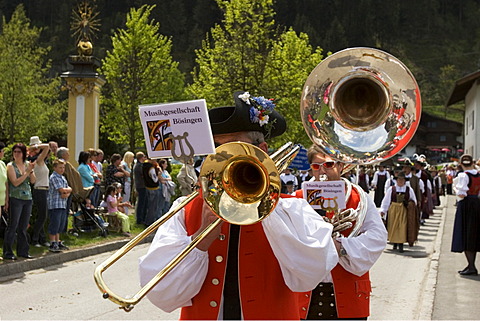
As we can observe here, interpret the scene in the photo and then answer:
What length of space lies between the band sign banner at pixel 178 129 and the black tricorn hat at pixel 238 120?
15.7 inches

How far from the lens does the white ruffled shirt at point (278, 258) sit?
271 centimetres

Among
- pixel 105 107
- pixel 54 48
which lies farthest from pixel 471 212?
pixel 54 48

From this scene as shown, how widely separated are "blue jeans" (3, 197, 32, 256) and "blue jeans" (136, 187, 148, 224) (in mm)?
5327

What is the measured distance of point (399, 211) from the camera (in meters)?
13.6

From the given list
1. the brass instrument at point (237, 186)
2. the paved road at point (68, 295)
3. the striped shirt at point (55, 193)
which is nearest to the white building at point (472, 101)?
the striped shirt at point (55, 193)

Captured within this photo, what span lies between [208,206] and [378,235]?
1845 millimetres

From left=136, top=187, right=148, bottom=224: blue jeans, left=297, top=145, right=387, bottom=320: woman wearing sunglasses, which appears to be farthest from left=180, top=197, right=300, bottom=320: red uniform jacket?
left=136, top=187, right=148, bottom=224: blue jeans

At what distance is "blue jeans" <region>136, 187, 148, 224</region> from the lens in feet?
49.2

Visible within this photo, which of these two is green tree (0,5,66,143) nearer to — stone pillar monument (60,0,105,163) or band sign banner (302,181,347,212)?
stone pillar monument (60,0,105,163)

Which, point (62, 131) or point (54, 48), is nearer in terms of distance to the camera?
point (62, 131)

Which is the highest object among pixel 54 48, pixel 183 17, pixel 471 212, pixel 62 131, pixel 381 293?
pixel 183 17

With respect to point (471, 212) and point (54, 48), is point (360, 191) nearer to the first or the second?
point (471, 212)

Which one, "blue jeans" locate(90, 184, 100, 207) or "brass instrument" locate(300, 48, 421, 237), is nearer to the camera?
"brass instrument" locate(300, 48, 421, 237)

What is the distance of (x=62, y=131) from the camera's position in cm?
4062
